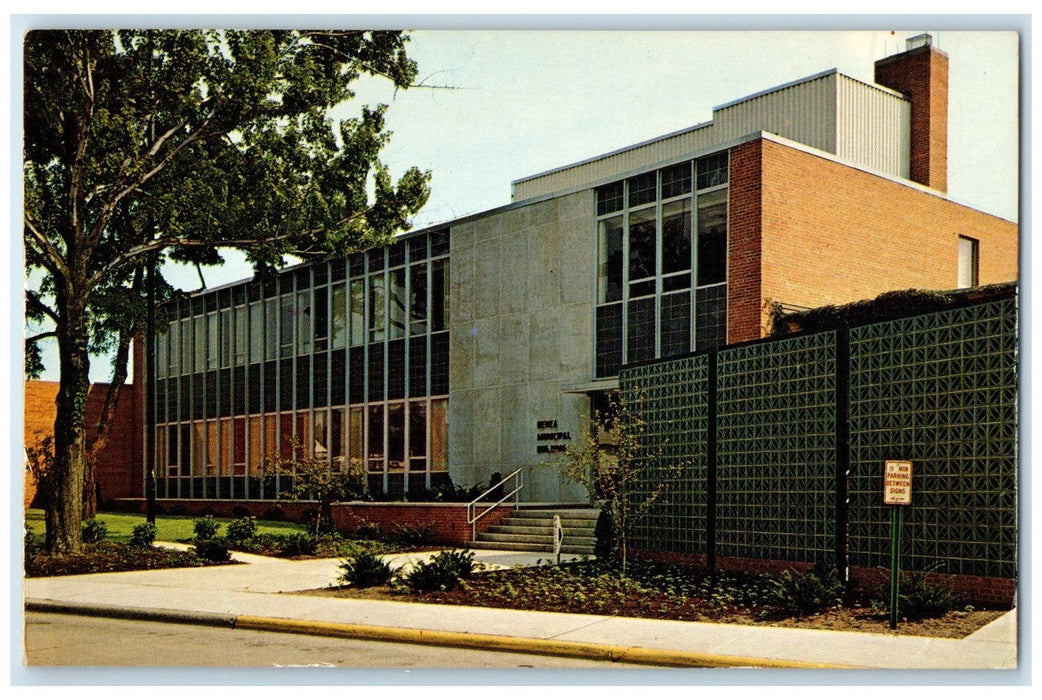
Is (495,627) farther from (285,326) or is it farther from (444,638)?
(285,326)

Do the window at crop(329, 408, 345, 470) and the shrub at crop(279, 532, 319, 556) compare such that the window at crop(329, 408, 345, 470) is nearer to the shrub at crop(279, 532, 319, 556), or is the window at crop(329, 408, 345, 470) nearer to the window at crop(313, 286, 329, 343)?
the window at crop(313, 286, 329, 343)

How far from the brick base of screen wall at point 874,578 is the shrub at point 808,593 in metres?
0.35

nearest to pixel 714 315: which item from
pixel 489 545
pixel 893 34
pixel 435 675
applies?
pixel 489 545

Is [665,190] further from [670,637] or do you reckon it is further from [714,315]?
[670,637]

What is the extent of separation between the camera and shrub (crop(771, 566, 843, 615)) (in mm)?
12594

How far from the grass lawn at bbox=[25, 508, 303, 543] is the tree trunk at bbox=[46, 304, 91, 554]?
9.48 feet

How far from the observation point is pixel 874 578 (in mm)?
12930

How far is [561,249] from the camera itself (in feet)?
77.4

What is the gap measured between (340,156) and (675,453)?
8103 mm

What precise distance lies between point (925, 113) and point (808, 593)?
11.0m

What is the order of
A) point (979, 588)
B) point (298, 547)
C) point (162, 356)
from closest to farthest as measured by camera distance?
1. point (979, 588)
2. point (298, 547)
3. point (162, 356)

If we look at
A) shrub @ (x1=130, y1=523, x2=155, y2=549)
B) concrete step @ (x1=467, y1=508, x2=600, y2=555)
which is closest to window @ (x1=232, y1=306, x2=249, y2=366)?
shrub @ (x1=130, y1=523, x2=155, y2=549)

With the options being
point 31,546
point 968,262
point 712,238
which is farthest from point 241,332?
point 968,262

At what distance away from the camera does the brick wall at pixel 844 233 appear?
64.4 ft
